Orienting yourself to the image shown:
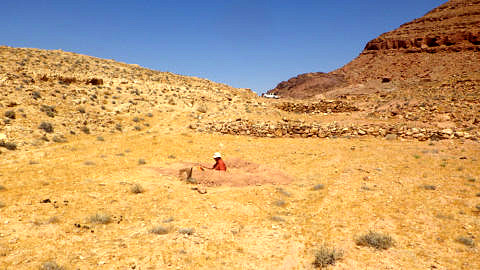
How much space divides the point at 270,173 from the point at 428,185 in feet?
15.8

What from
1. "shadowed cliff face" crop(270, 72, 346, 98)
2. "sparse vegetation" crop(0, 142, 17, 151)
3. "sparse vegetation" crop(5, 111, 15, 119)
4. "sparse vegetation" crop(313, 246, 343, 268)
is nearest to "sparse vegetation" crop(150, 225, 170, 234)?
"sparse vegetation" crop(313, 246, 343, 268)

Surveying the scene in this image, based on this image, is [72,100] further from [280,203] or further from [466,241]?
[466,241]

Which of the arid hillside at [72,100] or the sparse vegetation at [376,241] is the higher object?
the arid hillside at [72,100]

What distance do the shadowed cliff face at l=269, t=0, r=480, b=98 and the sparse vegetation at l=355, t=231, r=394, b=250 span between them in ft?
137

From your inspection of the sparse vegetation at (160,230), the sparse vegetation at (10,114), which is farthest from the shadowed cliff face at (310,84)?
the sparse vegetation at (160,230)

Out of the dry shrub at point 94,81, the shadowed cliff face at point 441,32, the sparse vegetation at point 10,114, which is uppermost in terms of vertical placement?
the shadowed cliff face at point 441,32

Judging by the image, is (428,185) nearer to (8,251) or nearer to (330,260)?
(330,260)

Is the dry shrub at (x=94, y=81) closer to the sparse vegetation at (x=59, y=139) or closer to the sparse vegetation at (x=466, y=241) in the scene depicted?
the sparse vegetation at (x=59, y=139)

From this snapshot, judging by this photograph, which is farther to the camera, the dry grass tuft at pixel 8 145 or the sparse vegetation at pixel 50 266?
the dry grass tuft at pixel 8 145

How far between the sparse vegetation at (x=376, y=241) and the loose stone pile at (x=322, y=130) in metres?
11.3

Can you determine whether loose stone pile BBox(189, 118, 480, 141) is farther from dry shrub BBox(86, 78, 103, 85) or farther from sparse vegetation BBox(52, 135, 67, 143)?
dry shrub BBox(86, 78, 103, 85)

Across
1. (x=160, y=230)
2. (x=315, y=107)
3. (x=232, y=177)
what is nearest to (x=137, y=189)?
(x=160, y=230)

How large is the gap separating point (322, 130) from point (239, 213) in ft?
39.6

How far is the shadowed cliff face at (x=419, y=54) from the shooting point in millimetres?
43219
